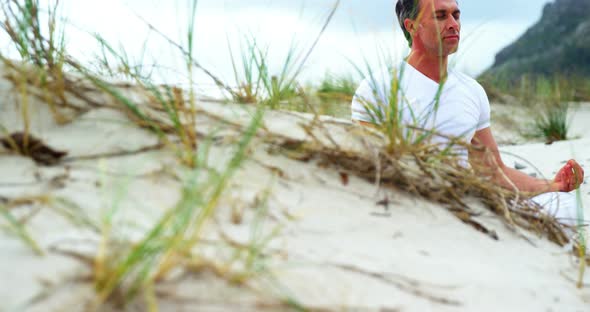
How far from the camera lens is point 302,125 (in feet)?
5.56

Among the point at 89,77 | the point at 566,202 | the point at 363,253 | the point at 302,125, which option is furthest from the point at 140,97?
the point at 566,202

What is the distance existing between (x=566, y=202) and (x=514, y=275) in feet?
3.45

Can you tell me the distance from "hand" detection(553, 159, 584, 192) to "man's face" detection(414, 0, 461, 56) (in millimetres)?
647

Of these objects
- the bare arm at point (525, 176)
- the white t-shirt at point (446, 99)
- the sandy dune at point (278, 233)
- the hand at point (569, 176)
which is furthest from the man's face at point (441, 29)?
the sandy dune at point (278, 233)

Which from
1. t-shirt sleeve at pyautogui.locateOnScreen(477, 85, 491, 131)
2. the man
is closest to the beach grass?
the man

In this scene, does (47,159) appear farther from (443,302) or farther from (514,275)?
(514,275)

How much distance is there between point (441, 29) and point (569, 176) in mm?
767

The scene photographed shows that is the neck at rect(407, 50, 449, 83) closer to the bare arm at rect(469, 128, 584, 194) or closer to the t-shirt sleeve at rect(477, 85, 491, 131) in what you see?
the t-shirt sleeve at rect(477, 85, 491, 131)

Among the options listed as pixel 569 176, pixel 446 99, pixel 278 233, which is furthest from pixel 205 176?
pixel 569 176

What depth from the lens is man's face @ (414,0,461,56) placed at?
2.60 metres

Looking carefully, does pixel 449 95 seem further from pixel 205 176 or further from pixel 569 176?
pixel 205 176

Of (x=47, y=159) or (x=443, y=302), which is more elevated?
(x=47, y=159)

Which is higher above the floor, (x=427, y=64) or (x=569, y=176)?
(x=427, y=64)

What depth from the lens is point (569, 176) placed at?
8.30 feet
